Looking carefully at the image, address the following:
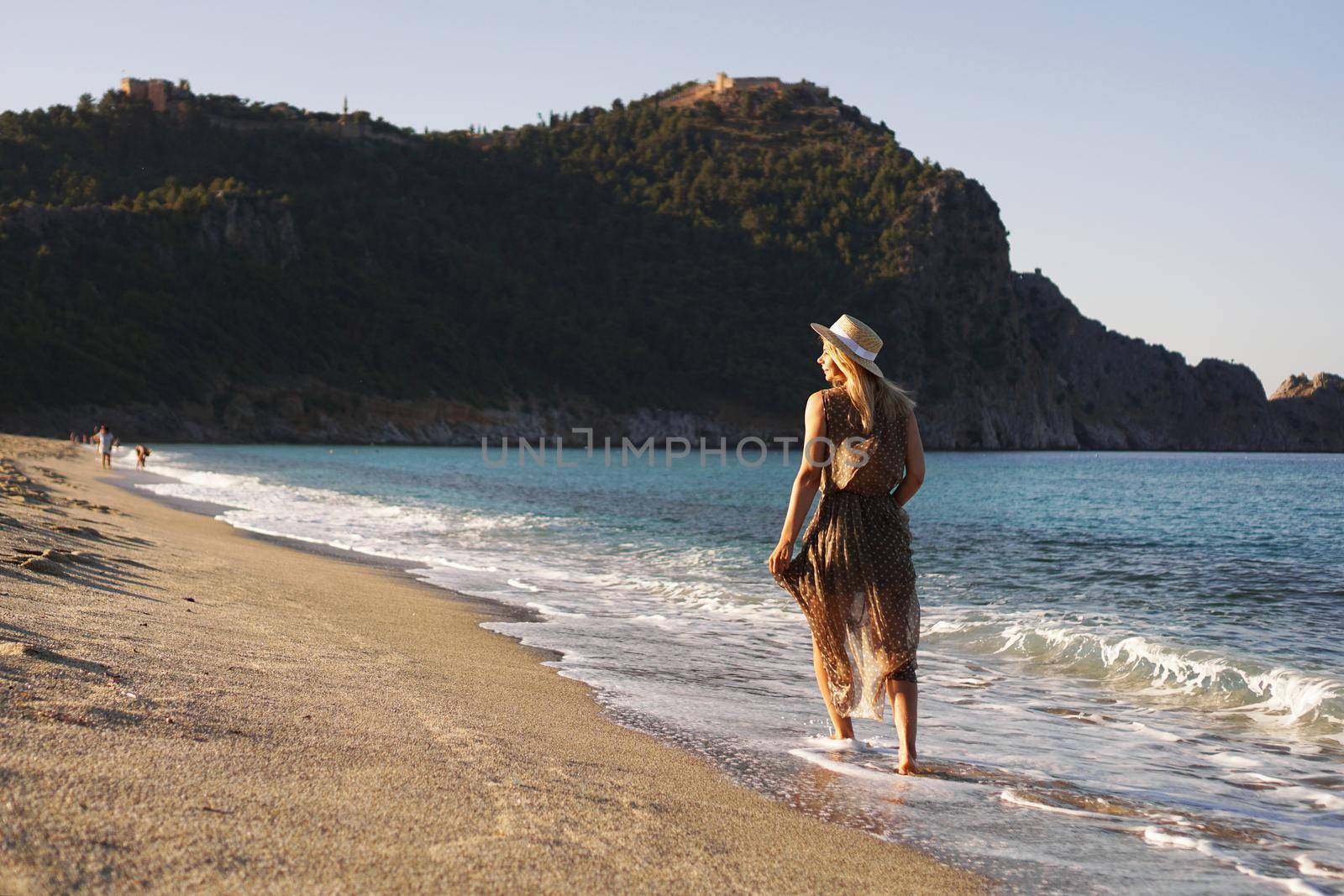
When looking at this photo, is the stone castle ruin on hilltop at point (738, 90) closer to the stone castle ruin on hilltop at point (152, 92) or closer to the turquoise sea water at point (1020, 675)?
the stone castle ruin on hilltop at point (152, 92)

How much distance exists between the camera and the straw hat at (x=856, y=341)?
4.33m

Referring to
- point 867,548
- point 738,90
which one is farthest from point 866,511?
point 738,90

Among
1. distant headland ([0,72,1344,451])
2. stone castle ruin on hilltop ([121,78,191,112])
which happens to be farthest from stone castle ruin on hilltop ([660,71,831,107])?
stone castle ruin on hilltop ([121,78,191,112])

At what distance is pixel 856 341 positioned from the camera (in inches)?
172

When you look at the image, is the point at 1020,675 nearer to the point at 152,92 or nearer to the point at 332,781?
the point at 332,781

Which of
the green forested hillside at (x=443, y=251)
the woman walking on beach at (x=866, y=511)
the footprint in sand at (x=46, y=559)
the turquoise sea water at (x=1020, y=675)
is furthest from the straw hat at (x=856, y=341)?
the green forested hillside at (x=443, y=251)

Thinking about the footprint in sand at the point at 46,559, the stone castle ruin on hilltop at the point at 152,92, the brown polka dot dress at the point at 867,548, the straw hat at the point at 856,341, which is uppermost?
the stone castle ruin on hilltop at the point at 152,92

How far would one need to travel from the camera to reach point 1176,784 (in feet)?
14.9

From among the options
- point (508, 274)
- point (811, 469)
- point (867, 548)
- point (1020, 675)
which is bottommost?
point (1020, 675)

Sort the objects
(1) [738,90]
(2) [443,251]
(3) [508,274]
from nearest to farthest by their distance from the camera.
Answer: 1. (2) [443,251]
2. (3) [508,274]
3. (1) [738,90]

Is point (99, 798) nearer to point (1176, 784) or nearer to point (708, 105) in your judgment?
point (1176, 784)

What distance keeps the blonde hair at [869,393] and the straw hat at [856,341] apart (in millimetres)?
17

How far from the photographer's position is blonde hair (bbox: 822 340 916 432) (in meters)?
4.30

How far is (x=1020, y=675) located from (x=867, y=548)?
3359mm
